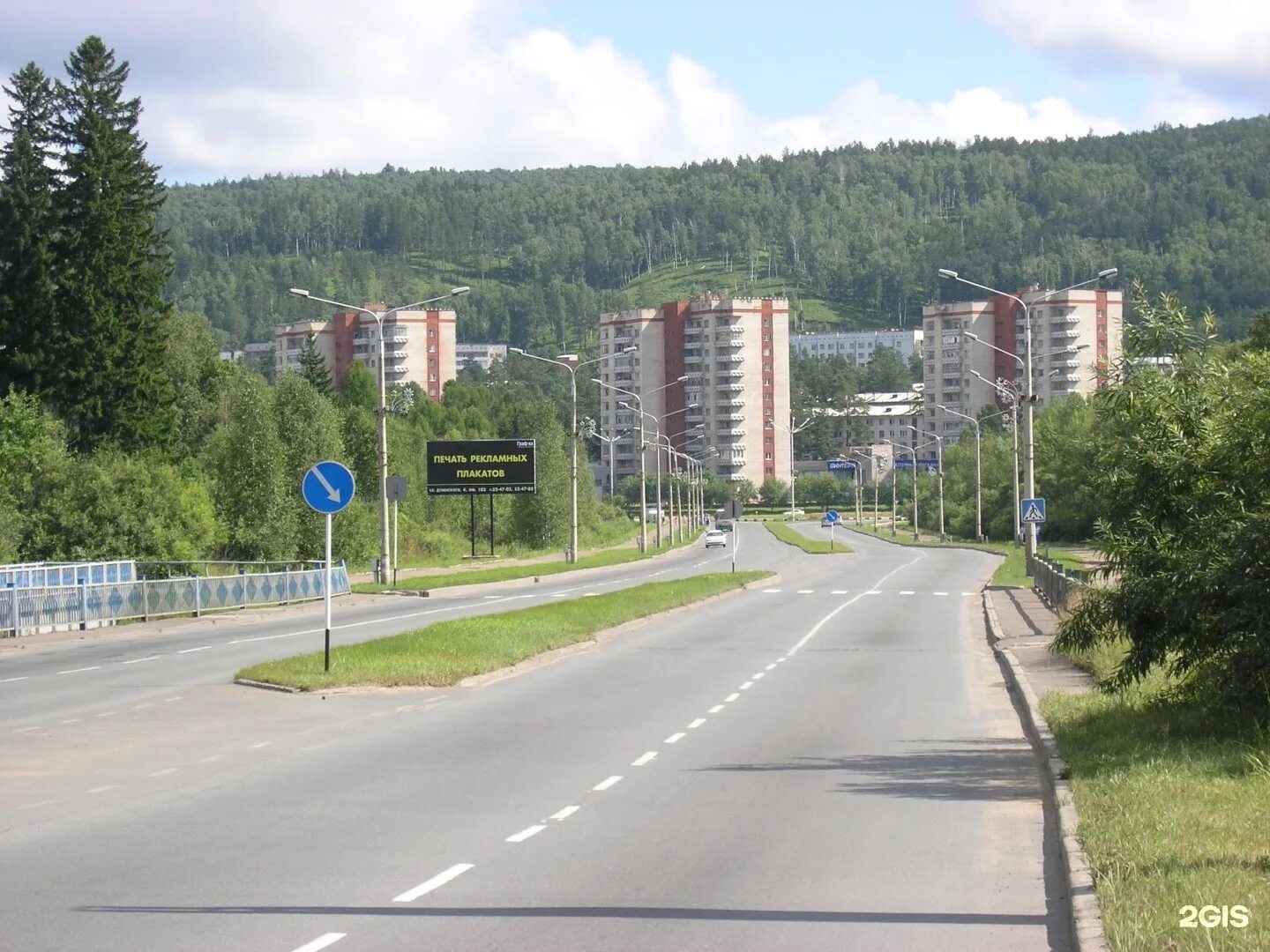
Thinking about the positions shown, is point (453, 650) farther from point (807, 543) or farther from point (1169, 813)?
point (807, 543)

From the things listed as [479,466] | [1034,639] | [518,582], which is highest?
[479,466]

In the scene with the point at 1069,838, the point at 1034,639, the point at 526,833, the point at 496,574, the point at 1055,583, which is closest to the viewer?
the point at 1069,838

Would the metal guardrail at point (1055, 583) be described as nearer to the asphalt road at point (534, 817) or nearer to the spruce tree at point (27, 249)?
the asphalt road at point (534, 817)

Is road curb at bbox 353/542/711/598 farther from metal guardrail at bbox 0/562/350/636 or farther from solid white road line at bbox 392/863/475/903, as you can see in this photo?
solid white road line at bbox 392/863/475/903

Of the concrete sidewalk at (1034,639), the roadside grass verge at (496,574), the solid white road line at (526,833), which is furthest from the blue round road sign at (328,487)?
the roadside grass verge at (496,574)

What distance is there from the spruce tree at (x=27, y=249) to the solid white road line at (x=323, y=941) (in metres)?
62.2

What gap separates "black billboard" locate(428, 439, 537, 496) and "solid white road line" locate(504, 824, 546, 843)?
2644 inches

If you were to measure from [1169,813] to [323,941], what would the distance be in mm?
5550

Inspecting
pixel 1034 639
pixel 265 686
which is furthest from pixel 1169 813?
pixel 1034 639

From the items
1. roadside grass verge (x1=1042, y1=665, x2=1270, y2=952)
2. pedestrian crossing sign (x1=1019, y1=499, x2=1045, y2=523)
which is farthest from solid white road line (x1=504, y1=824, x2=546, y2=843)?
pedestrian crossing sign (x1=1019, y1=499, x2=1045, y2=523)

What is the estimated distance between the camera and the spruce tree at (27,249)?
67.1m

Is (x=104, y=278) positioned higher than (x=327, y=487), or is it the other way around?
(x=104, y=278)

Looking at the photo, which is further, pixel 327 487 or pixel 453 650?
pixel 453 650

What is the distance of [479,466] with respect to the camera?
7931 cm
